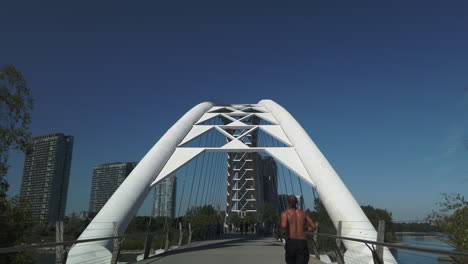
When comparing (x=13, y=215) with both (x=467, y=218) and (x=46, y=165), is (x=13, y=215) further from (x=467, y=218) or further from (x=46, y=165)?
(x=46, y=165)

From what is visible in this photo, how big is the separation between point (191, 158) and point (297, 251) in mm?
9287

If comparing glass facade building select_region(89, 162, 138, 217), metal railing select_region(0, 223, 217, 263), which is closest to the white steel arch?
metal railing select_region(0, 223, 217, 263)

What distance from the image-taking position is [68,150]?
38.5 metres

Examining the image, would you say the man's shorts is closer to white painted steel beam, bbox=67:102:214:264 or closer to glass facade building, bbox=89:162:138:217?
white painted steel beam, bbox=67:102:214:264

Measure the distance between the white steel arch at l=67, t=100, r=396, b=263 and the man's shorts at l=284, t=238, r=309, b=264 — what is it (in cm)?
302

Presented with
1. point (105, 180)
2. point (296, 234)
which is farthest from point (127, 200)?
point (105, 180)

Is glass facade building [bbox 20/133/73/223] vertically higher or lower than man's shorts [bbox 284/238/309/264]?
higher

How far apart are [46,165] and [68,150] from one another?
3932 mm

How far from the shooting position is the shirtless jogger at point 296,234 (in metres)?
4.68

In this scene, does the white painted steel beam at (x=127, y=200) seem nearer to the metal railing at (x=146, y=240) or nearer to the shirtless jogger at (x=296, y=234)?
the metal railing at (x=146, y=240)

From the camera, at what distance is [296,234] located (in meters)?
4.75

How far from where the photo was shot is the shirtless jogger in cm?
468

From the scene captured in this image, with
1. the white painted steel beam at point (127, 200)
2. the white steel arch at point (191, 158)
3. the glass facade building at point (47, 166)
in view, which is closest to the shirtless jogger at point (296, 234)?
the white steel arch at point (191, 158)

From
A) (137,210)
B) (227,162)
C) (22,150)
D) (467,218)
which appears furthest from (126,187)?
(227,162)
